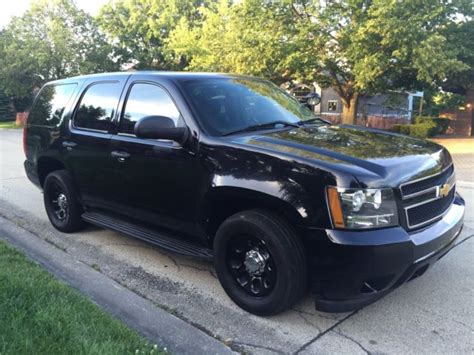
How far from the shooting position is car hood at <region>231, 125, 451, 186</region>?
315cm

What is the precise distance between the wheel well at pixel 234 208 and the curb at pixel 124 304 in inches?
30.6

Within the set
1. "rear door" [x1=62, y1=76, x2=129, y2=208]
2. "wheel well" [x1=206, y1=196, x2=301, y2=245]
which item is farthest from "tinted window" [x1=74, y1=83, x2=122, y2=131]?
"wheel well" [x1=206, y1=196, x2=301, y2=245]

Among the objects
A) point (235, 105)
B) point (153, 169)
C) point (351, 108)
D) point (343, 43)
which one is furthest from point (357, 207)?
point (351, 108)

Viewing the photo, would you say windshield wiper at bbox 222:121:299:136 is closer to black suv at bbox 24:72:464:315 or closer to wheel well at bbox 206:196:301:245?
black suv at bbox 24:72:464:315

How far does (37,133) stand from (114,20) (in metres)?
34.9

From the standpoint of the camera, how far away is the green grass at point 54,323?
9.41 feet

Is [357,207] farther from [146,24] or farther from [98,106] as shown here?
[146,24]

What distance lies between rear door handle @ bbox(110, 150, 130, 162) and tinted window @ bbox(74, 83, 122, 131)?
33 cm

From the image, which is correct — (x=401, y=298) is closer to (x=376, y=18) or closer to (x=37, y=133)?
(x=37, y=133)

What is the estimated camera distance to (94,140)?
4.77 metres

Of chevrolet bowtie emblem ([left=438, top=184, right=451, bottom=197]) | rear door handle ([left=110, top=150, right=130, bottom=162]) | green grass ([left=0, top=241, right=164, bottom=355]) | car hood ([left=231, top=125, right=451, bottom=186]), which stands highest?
car hood ([left=231, top=125, right=451, bottom=186])

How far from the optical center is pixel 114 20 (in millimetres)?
37719

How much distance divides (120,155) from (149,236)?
815 mm

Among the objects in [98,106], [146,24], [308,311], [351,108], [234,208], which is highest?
[146,24]
